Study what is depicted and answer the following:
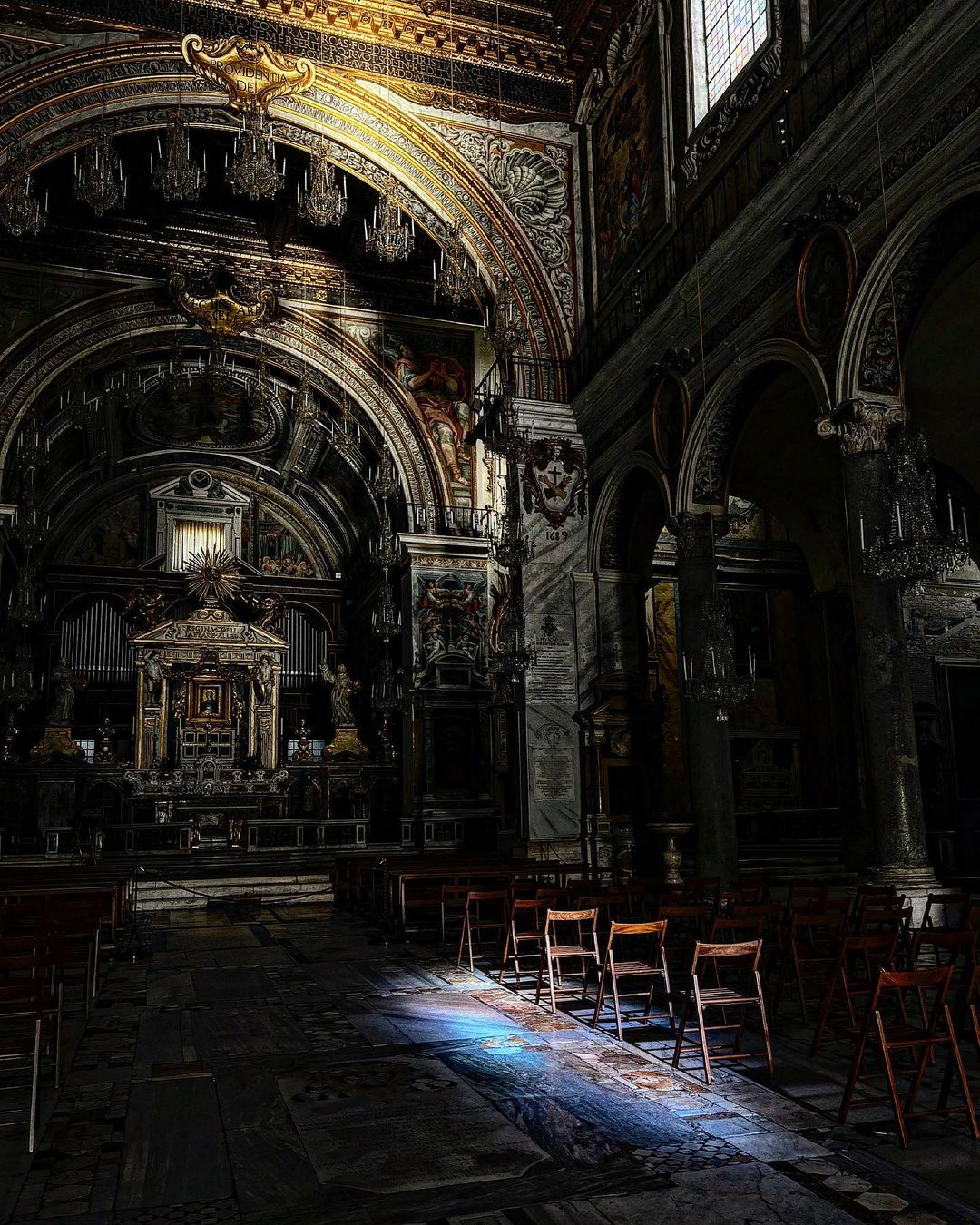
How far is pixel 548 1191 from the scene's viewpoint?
3.91 m

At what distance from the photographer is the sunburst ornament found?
26906 millimetres

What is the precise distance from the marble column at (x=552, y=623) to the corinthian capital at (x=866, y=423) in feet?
20.4

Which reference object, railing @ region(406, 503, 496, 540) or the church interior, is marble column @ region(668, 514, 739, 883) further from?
railing @ region(406, 503, 496, 540)

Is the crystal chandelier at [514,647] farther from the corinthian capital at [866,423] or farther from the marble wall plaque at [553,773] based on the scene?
the corinthian capital at [866,423]

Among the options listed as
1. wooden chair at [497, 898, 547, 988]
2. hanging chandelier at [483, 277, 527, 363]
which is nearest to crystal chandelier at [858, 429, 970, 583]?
wooden chair at [497, 898, 547, 988]

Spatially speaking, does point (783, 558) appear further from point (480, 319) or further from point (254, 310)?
point (254, 310)

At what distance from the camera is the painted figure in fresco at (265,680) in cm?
2630

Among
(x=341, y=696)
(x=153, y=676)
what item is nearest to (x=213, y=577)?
(x=153, y=676)

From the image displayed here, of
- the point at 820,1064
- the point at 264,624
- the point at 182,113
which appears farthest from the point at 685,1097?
the point at 264,624

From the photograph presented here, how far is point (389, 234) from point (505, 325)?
222 centimetres

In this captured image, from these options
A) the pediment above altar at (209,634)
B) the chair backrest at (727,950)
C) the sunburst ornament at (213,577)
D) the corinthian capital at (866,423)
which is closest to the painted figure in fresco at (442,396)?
the pediment above altar at (209,634)

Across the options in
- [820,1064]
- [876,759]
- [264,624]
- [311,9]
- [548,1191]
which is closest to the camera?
[548,1191]

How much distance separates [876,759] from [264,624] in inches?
798

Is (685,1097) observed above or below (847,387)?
below
